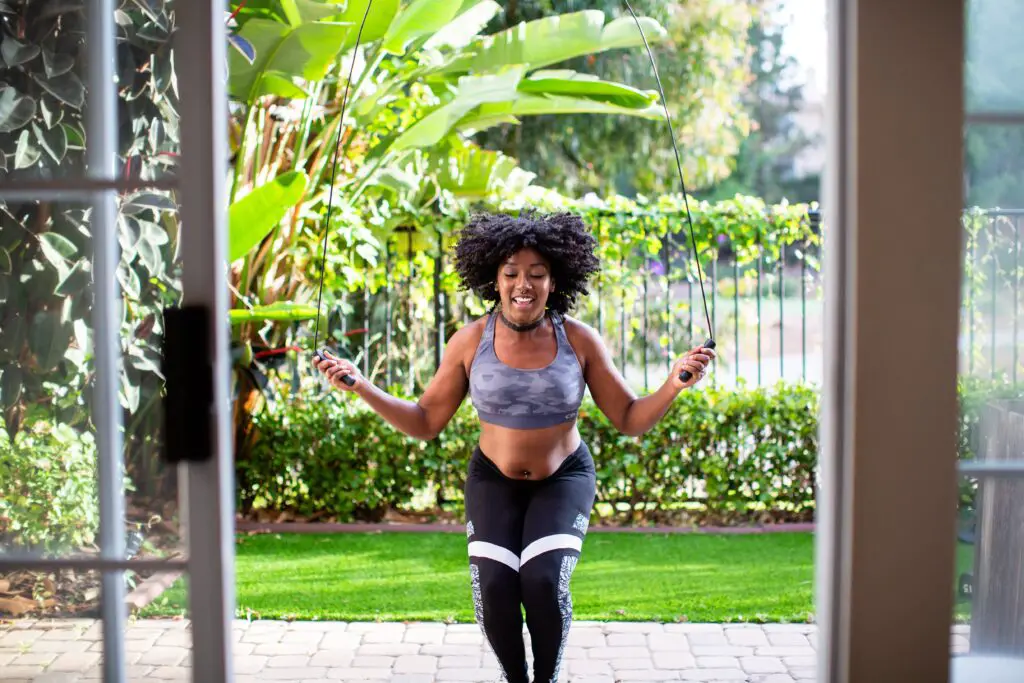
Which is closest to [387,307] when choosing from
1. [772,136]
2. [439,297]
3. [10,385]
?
[439,297]

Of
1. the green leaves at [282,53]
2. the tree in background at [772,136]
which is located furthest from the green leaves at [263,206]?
the tree in background at [772,136]

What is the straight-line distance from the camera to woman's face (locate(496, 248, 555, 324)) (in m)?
3.58

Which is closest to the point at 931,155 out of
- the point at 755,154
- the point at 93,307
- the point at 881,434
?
the point at 881,434

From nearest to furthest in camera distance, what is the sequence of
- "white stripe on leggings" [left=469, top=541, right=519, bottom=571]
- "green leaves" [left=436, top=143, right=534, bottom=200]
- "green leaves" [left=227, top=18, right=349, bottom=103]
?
"white stripe on leggings" [left=469, top=541, right=519, bottom=571] → "green leaves" [left=227, top=18, right=349, bottom=103] → "green leaves" [left=436, top=143, right=534, bottom=200]

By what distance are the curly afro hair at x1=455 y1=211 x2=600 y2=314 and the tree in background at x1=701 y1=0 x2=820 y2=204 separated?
17.5 metres

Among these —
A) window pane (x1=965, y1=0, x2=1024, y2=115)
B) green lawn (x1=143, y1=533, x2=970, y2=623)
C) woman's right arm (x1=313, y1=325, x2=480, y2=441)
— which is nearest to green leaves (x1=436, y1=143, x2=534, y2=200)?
green lawn (x1=143, y1=533, x2=970, y2=623)

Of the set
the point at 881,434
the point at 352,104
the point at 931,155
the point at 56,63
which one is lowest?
the point at 881,434

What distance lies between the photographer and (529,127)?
12602 millimetres

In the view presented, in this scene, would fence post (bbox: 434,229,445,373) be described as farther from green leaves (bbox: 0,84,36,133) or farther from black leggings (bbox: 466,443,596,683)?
green leaves (bbox: 0,84,36,133)

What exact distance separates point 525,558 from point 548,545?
8cm

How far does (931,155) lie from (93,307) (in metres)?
1.68

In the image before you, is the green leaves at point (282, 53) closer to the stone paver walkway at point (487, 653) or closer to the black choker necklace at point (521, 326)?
the black choker necklace at point (521, 326)

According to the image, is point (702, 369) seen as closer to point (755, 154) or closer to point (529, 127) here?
point (529, 127)

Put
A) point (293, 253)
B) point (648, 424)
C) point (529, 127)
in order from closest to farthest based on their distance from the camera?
point (648, 424)
point (293, 253)
point (529, 127)
